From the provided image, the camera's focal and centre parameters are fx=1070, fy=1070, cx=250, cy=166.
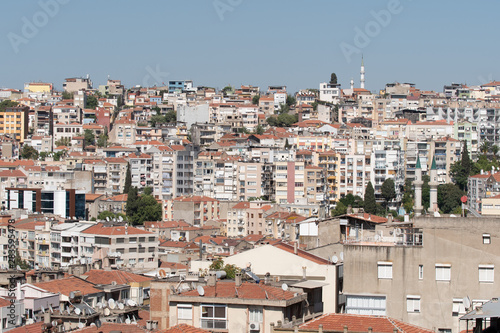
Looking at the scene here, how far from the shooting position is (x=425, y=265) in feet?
55.1

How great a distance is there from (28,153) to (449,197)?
44993mm

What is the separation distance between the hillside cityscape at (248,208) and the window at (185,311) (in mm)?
29

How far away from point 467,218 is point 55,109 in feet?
363

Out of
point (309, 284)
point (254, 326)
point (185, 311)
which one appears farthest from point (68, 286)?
point (254, 326)

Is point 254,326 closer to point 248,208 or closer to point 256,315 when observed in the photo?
point 256,315

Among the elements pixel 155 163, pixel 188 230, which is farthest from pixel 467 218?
pixel 155 163

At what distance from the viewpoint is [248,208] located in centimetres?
8006

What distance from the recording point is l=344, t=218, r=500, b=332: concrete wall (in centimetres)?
1658

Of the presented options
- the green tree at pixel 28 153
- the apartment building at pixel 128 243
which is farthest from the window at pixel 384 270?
the green tree at pixel 28 153

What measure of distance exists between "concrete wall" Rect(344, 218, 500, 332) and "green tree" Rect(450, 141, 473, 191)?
79.5m

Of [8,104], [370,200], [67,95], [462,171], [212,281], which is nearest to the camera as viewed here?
[212,281]

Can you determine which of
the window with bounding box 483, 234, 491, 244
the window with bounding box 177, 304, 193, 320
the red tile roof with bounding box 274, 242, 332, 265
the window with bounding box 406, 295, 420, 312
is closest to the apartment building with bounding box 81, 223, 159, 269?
the red tile roof with bounding box 274, 242, 332, 265

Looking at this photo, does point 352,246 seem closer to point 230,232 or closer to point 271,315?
point 271,315

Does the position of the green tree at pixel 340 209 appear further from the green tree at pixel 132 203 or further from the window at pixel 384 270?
the window at pixel 384 270
